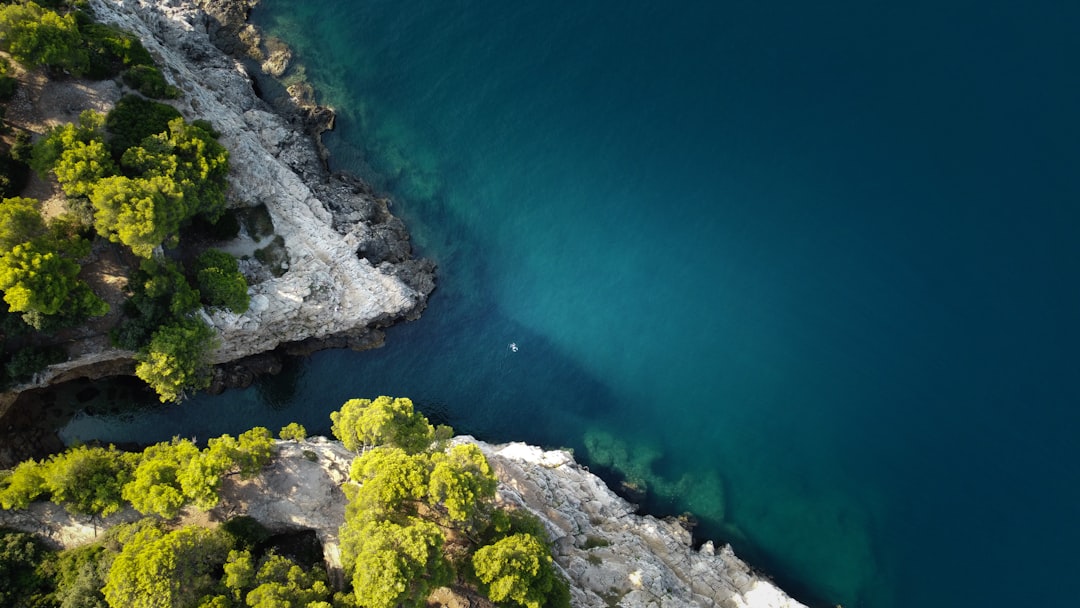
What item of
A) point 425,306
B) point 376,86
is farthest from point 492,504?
point 376,86

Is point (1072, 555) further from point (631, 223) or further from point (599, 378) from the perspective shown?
point (631, 223)

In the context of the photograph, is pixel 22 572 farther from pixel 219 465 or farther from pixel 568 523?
pixel 568 523

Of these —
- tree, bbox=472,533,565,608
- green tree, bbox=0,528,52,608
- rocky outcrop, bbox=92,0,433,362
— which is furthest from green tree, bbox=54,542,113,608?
tree, bbox=472,533,565,608

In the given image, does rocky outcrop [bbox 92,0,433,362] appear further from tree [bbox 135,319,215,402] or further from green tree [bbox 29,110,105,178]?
green tree [bbox 29,110,105,178]

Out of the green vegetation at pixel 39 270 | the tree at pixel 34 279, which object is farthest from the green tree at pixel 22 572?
the tree at pixel 34 279

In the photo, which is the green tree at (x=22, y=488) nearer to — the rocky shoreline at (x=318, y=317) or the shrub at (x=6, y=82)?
the rocky shoreline at (x=318, y=317)
